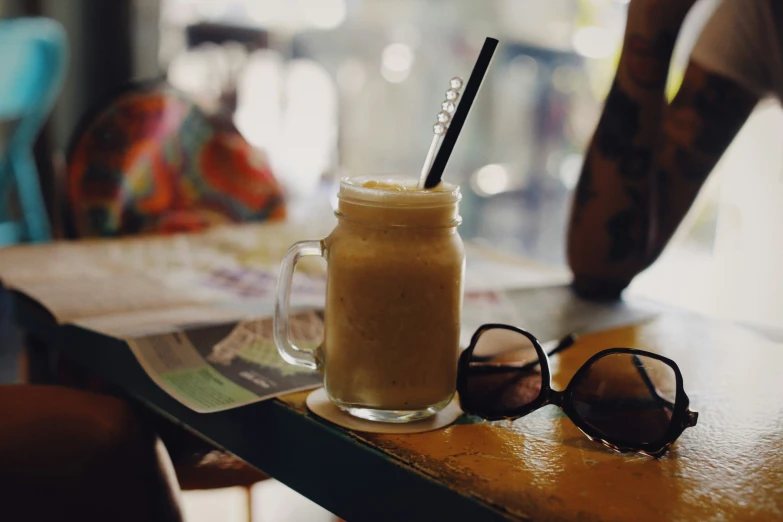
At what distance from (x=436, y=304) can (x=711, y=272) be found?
8.30ft

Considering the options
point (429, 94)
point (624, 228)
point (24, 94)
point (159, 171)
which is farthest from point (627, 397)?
point (429, 94)

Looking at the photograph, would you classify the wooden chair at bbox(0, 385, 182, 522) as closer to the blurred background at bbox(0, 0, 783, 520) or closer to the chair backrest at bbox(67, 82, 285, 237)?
the chair backrest at bbox(67, 82, 285, 237)

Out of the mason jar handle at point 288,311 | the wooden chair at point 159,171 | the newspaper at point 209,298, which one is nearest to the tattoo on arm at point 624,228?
the newspaper at point 209,298

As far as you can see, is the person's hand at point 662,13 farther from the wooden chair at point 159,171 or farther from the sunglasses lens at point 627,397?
the wooden chair at point 159,171

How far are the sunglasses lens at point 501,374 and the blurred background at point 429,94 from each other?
227 cm

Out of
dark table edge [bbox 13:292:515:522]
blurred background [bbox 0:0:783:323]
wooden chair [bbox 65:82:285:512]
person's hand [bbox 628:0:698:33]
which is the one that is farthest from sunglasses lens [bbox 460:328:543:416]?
blurred background [bbox 0:0:783:323]

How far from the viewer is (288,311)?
1.99 feet

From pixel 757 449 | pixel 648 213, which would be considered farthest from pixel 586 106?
pixel 757 449

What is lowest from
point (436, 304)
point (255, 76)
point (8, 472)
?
point (8, 472)

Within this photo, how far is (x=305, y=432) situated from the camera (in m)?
0.57

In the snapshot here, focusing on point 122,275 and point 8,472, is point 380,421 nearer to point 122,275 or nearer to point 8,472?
point 8,472

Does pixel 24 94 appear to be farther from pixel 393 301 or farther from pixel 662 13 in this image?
pixel 393 301

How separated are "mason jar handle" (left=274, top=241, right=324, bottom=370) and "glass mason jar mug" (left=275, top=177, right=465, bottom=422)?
0.12ft

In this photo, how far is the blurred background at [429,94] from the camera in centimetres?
286
